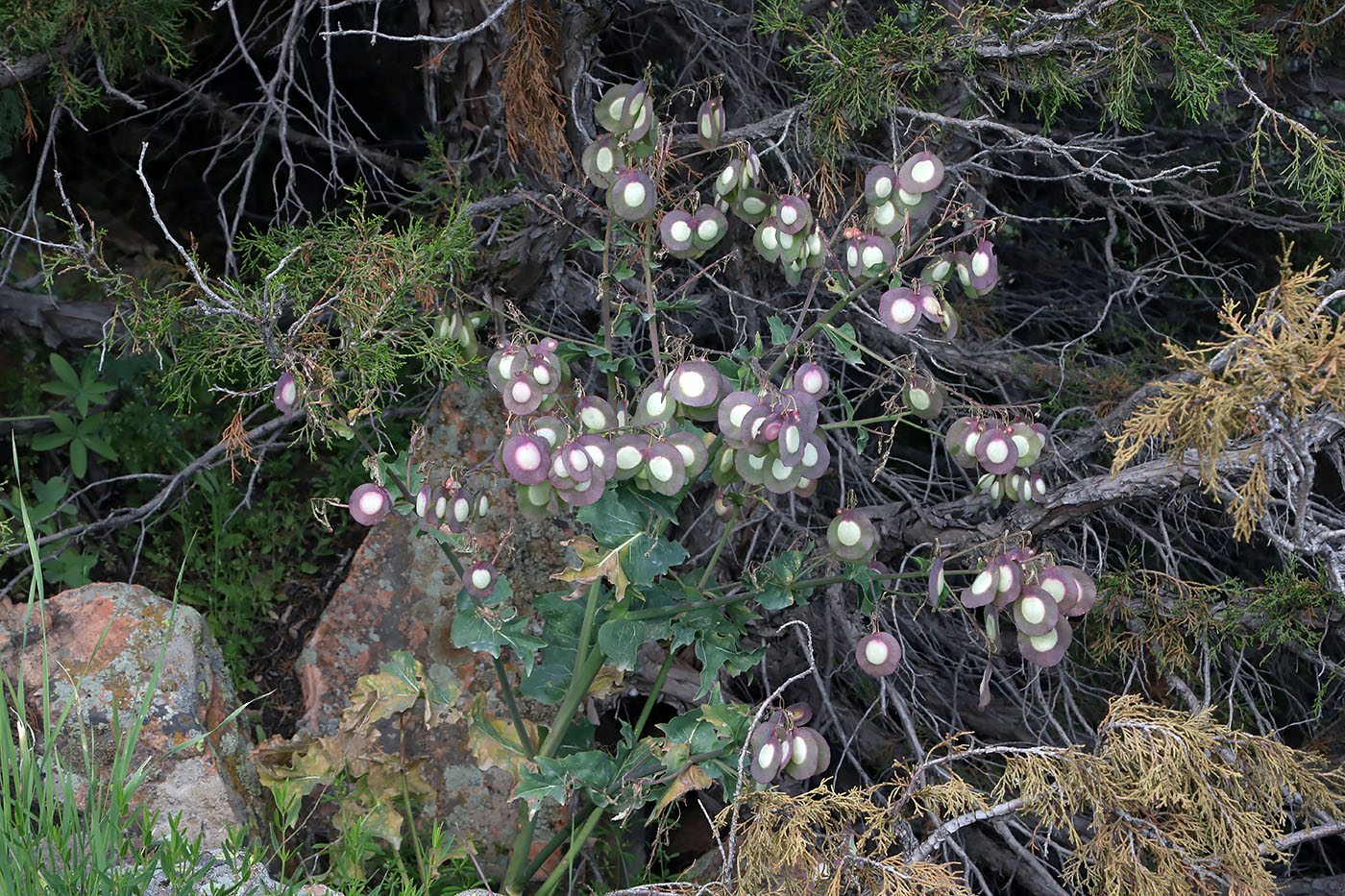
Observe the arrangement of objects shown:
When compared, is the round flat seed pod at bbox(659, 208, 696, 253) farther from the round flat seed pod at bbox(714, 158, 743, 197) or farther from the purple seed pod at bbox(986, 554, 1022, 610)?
the purple seed pod at bbox(986, 554, 1022, 610)

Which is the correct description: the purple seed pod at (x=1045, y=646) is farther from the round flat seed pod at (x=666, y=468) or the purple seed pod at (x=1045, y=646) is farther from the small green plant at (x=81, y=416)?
the small green plant at (x=81, y=416)

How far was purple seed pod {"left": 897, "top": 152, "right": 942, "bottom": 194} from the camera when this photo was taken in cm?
150

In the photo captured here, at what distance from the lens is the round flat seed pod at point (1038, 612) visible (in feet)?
4.59

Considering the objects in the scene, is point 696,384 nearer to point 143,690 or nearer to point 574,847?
point 574,847

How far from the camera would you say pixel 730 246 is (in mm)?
2621

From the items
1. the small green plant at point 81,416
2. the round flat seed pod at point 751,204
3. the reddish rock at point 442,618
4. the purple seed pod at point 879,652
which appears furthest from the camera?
the small green plant at point 81,416

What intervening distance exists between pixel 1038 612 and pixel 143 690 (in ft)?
5.77

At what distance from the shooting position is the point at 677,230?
1.62 metres

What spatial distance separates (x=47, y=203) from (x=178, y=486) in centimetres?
106

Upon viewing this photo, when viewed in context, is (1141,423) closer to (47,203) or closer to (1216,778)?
(1216,778)

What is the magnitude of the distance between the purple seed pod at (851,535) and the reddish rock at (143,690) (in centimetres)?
133

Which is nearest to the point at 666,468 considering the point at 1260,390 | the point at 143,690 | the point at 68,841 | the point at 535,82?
the point at 1260,390

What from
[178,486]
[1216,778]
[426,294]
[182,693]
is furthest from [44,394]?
[1216,778]

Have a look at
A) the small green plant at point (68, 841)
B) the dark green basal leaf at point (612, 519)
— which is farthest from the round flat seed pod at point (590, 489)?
the small green plant at point (68, 841)
